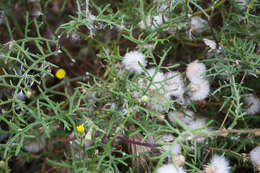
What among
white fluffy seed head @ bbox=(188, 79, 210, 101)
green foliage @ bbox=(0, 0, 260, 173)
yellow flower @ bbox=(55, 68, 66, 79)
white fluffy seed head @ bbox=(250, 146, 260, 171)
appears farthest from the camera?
yellow flower @ bbox=(55, 68, 66, 79)

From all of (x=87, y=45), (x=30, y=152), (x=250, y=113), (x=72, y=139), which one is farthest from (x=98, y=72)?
(x=250, y=113)

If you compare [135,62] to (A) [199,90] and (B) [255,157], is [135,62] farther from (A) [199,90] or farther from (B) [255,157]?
(B) [255,157]

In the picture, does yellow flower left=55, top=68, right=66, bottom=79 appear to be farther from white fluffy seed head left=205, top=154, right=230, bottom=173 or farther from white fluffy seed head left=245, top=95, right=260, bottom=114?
white fluffy seed head left=245, top=95, right=260, bottom=114

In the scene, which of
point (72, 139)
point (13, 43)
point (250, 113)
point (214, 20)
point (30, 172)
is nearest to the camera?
point (13, 43)

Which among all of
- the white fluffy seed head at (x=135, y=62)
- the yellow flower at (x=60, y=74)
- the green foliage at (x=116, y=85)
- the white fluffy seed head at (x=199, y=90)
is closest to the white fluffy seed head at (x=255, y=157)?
the green foliage at (x=116, y=85)

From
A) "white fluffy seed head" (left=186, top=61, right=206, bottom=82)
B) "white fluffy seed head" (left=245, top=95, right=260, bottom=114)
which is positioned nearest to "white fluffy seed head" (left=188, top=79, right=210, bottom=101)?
"white fluffy seed head" (left=186, top=61, right=206, bottom=82)

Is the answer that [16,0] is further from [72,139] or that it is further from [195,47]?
[195,47]

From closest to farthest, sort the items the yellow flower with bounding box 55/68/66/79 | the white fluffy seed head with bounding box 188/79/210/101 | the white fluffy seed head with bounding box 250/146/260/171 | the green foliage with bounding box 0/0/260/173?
the green foliage with bounding box 0/0/260/173 → the white fluffy seed head with bounding box 250/146/260/171 → the white fluffy seed head with bounding box 188/79/210/101 → the yellow flower with bounding box 55/68/66/79
